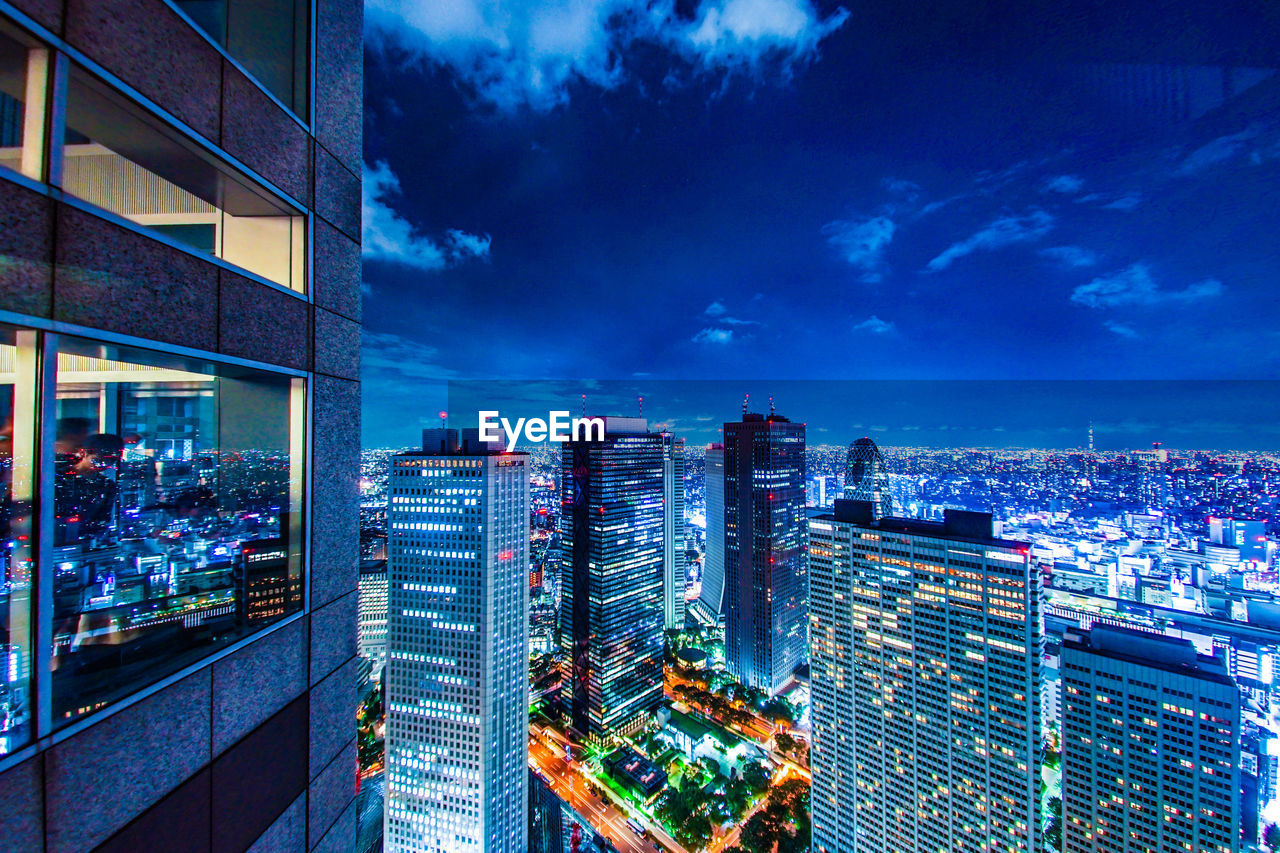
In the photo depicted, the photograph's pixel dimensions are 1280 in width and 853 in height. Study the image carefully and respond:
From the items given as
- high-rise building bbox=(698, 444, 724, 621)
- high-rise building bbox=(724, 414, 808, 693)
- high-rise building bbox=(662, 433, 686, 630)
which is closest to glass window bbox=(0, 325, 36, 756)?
high-rise building bbox=(724, 414, 808, 693)

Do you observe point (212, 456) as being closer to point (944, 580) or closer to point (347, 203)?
point (347, 203)

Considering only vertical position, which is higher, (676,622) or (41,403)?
(41,403)

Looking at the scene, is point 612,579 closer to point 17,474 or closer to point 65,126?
point 17,474

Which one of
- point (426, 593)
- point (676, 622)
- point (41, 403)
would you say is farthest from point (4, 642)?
point (676, 622)

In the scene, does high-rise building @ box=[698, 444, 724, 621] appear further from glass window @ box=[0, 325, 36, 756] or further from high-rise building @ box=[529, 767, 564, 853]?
glass window @ box=[0, 325, 36, 756]

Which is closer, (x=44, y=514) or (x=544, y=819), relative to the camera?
(x=44, y=514)

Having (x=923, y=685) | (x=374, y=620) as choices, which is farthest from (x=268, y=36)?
(x=374, y=620)
